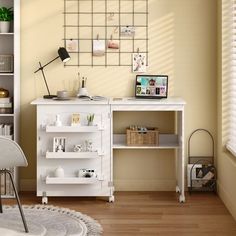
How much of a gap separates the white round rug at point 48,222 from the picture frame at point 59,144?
19.1 inches

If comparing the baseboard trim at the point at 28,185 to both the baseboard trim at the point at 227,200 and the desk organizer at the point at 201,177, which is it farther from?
the baseboard trim at the point at 227,200

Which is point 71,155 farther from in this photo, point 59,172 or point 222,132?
point 222,132

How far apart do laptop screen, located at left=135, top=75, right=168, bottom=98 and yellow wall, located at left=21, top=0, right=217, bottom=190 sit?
10 centimetres

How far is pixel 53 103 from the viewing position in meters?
5.04

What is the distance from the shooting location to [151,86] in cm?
540

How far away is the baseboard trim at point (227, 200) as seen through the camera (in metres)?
4.64

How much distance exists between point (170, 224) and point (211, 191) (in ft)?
3.61

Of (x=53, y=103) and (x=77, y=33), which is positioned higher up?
(x=77, y=33)

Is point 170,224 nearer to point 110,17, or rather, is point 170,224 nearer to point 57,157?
point 57,157

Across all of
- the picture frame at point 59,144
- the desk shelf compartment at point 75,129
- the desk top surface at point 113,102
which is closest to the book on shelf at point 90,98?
the desk top surface at point 113,102

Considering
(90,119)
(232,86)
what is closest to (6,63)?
(90,119)

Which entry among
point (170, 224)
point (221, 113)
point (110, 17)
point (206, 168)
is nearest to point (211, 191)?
point (206, 168)

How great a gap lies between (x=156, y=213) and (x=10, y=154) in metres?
1.36

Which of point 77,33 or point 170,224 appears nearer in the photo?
point 170,224
